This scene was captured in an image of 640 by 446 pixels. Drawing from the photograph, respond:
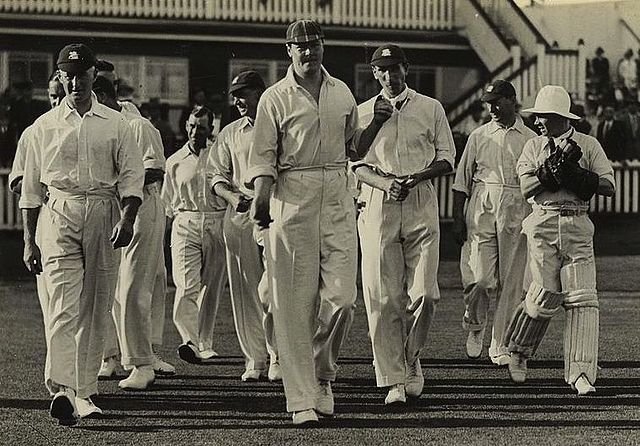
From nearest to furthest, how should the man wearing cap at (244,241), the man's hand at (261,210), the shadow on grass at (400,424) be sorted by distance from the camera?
1. the man's hand at (261,210)
2. the shadow on grass at (400,424)
3. the man wearing cap at (244,241)

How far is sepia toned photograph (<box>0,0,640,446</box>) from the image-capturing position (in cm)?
971

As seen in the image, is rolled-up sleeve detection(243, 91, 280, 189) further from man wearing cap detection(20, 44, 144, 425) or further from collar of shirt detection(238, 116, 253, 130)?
collar of shirt detection(238, 116, 253, 130)

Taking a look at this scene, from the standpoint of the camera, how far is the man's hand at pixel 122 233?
31.8 feet

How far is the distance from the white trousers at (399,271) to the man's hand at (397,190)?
0.53 feet

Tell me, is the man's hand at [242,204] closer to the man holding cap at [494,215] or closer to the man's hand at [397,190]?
the man's hand at [397,190]

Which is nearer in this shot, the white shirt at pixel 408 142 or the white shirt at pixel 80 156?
the white shirt at pixel 80 156

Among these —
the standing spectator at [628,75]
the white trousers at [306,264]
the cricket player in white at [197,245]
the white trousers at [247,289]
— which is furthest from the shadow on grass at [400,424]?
the standing spectator at [628,75]

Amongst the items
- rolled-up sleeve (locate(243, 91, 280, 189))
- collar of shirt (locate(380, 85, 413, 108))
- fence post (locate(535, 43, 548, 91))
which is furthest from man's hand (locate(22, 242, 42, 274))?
fence post (locate(535, 43, 548, 91))

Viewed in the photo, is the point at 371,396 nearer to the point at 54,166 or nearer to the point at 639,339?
the point at 54,166

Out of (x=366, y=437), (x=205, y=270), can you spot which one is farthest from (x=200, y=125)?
(x=366, y=437)

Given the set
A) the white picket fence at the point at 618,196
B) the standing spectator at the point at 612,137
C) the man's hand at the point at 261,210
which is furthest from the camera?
the standing spectator at the point at 612,137

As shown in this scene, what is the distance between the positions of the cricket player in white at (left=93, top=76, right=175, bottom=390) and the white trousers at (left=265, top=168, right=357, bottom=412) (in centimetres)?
224

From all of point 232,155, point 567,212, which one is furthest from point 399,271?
point 232,155

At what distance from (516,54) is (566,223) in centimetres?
2511
